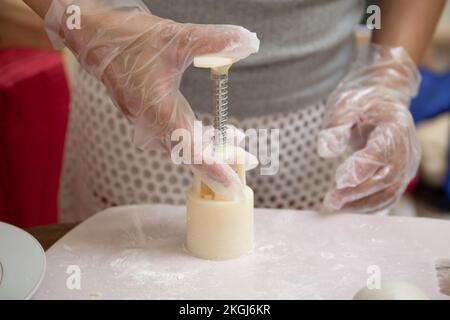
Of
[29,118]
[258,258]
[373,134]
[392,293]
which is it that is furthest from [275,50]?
[29,118]

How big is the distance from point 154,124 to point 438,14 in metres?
0.57

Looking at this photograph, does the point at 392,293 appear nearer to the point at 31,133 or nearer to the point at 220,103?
the point at 220,103

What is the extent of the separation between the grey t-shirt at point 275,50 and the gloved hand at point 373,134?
0.18 ft

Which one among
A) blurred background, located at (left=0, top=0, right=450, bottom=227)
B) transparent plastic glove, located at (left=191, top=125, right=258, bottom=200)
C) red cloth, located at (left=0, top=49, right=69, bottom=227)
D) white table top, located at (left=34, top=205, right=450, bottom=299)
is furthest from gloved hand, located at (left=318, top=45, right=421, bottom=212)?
red cloth, located at (left=0, top=49, right=69, bottom=227)

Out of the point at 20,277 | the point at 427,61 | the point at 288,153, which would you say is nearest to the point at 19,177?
the point at 288,153

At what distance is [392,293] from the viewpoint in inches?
25.6

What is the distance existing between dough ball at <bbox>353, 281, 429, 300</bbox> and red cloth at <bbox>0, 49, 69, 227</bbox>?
37.5 inches

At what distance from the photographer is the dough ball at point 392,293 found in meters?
0.65

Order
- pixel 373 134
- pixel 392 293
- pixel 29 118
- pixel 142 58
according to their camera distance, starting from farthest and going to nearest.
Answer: pixel 29 118, pixel 373 134, pixel 142 58, pixel 392 293

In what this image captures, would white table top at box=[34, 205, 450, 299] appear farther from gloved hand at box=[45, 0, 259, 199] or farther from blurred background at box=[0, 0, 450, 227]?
blurred background at box=[0, 0, 450, 227]

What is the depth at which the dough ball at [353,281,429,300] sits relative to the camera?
65 cm

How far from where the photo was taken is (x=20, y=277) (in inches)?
27.7

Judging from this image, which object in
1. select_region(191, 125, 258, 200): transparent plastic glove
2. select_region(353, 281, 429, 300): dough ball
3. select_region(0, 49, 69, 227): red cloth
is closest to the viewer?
A: select_region(353, 281, 429, 300): dough ball

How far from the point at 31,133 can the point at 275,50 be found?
73 cm
